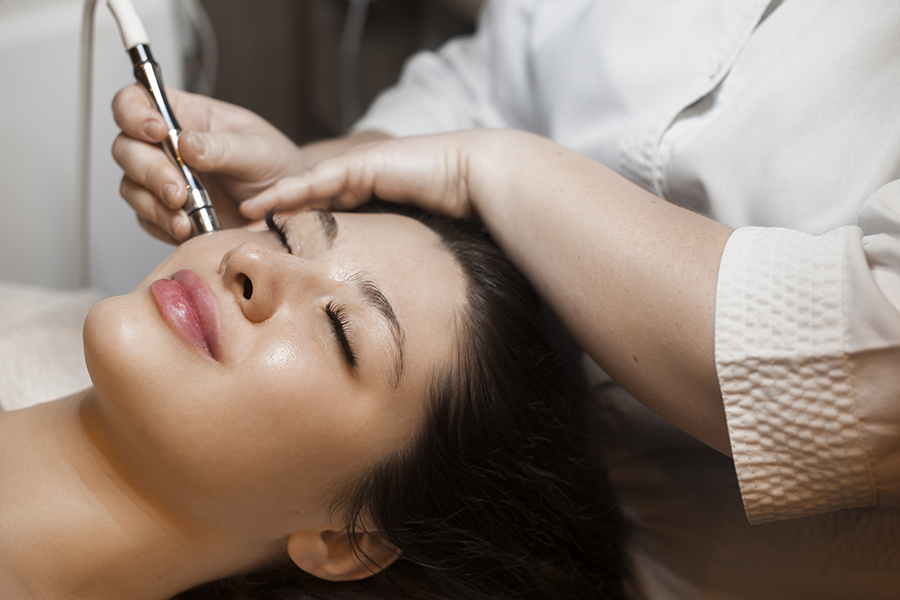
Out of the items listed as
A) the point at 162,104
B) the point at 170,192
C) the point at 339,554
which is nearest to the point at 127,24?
the point at 162,104

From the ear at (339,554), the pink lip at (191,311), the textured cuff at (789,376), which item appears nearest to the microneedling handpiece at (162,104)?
the pink lip at (191,311)

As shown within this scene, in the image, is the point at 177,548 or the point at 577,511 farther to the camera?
the point at 577,511

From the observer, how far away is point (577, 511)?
788mm

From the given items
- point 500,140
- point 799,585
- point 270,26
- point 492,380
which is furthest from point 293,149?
point 270,26

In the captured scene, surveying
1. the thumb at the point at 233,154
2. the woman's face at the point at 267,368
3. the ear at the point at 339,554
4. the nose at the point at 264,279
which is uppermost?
the thumb at the point at 233,154

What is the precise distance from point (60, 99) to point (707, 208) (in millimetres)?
976

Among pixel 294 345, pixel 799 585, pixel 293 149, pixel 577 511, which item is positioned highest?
Answer: pixel 293 149

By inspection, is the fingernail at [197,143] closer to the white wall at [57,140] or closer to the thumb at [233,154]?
the thumb at [233,154]

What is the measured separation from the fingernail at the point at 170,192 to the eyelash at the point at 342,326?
0.24 m

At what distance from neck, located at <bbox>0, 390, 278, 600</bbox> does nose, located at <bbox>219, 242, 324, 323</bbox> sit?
0.23 meters

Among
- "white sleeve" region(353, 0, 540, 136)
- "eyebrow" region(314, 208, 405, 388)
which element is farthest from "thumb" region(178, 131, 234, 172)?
"white sleeve" region(353, 0, 540, 136)

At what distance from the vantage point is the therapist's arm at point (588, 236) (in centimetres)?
58

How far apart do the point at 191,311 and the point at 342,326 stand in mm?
149

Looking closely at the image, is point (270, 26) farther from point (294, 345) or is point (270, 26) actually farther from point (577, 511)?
point (577, 511)
